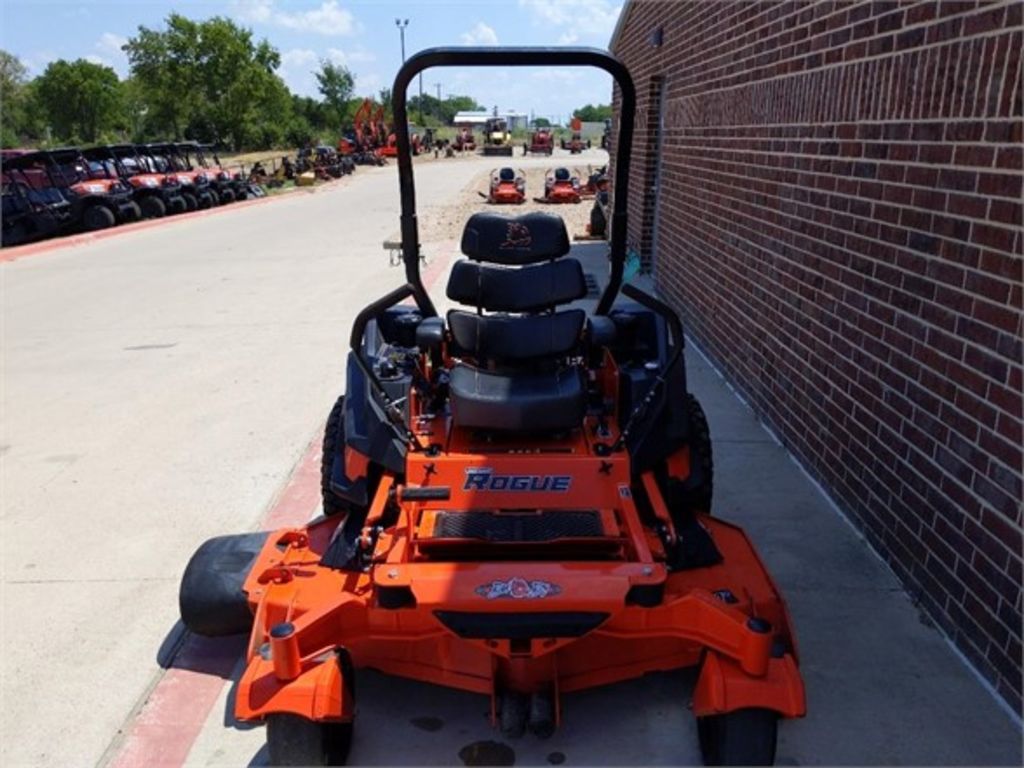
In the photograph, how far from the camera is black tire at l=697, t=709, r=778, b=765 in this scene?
7.50 ft

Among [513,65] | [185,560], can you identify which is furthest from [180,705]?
[513,65]

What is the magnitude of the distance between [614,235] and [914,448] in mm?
1484

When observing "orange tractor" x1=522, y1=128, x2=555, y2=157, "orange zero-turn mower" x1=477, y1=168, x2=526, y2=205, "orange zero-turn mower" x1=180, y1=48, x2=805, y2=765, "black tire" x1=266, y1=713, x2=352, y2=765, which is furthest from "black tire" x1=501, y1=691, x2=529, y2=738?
"orange tractor" x1=522, y1=128, x2=555, y2=157

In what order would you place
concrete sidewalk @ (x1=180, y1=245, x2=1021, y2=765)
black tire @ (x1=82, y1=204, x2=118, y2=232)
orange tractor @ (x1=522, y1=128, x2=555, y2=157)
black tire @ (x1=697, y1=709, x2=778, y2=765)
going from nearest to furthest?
black tire @ (x1=697, y1=709, x2=778, y2=765), concrete sidewalk @ (x1=180, y1=245, x2=1021, y2=765), black tire @ (x1=82, y1=204, x2=118, y2=232), orange tractor @ (x1=522, y1=128, x2=555, y2=157)

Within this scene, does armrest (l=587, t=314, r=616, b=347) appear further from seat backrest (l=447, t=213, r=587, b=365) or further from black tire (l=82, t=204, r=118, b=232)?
black tire (l=82, t=204, r=118, b=232)

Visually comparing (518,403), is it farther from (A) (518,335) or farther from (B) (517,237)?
(B) (517,237)

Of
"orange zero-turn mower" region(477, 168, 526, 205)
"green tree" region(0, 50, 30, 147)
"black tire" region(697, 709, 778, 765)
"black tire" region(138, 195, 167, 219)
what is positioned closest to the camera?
"black tire" region(697, 709, 778, 765)

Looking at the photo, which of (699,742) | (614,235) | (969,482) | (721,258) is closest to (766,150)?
(721,258)

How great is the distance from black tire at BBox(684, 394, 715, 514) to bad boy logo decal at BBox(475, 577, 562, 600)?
1.07m

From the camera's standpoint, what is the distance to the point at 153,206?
18328mm

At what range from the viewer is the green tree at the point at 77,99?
53250 millimetres

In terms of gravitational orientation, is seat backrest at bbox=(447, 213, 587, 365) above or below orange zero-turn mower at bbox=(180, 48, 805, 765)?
above

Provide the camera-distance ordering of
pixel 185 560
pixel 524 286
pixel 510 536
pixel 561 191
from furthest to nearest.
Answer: pixel 561 191
pixel 185 560
pixel 524 286
pixel 510 536

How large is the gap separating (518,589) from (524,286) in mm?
1277
